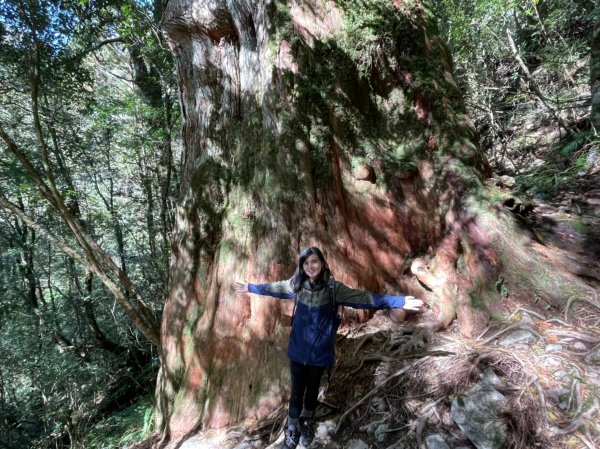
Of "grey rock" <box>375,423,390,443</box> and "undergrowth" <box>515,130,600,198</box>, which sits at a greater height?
"undergrowth" <box>515,130,600,198</box>

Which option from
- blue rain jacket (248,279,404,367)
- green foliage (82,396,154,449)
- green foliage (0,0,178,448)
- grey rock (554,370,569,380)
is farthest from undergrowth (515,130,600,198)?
green foliage (82,396,154,449)

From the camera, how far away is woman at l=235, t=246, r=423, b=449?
2803mm

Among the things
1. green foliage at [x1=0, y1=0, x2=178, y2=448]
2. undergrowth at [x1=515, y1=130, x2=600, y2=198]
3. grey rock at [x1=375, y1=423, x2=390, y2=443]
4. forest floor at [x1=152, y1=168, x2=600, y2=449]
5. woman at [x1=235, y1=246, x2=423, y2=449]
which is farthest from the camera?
green foliage at [x1=0, y1=0, x2=178, y2=448]

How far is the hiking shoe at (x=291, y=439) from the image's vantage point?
2893 mm

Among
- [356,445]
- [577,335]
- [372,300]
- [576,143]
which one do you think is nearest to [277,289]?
[372,300]

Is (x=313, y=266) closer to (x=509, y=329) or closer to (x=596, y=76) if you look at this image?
(x=509, y=329)

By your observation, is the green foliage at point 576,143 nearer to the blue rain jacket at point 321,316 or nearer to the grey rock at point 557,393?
the grey rock at point 557,393

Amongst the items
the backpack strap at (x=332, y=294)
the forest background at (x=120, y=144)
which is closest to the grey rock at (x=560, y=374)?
the backpack strap at (x=332, y=294)

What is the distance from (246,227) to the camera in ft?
12.7

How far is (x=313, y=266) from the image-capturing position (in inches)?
109

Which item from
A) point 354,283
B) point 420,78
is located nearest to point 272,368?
point 354,283

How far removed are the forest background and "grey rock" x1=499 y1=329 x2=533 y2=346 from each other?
334 cm

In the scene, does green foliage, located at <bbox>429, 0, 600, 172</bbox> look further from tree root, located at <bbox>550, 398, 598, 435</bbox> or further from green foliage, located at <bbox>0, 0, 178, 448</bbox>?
green foliage, located at <bbox>0, 0, 178, 448</bbox>

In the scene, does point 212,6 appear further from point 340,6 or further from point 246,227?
point 246,227
